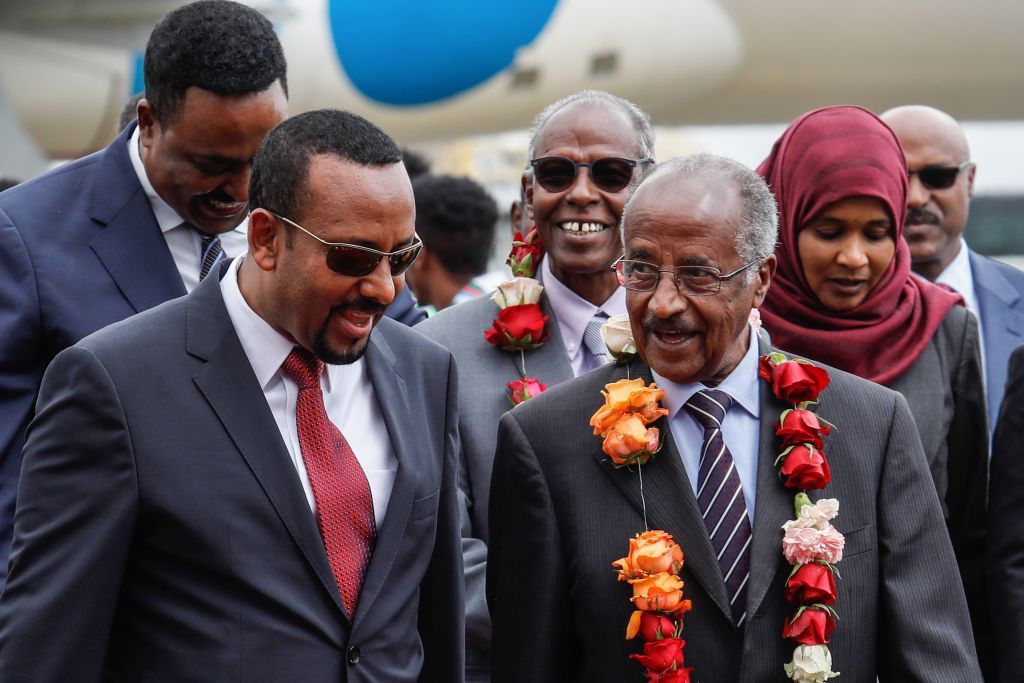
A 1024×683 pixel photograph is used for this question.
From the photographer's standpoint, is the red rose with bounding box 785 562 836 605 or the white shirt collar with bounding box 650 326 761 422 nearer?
the red rose with bounding box 785 562 836 605

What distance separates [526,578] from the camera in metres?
2.84

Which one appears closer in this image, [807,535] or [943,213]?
[807,535]

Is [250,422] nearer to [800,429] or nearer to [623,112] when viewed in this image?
[800,429]

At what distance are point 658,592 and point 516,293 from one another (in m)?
1.28

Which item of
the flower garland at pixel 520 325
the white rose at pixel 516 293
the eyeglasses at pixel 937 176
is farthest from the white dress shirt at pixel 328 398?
the eyeglasses at pixel 937 176

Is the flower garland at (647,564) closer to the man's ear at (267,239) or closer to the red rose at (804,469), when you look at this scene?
the red rose at (804,469)

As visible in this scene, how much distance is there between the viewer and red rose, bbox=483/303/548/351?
3666 millimetres

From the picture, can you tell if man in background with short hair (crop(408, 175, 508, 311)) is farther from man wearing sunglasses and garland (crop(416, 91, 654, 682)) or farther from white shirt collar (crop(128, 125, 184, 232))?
white shirt collar (crop(128, 125, 184, 232))

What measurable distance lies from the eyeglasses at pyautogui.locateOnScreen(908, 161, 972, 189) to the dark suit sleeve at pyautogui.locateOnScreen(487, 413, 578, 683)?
264 cm

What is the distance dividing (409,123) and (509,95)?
91 cm

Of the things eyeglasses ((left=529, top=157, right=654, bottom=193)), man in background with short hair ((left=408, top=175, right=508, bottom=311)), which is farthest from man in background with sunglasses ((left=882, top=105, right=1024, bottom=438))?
man in background with short hair ((left=408, top=175, right=508, bottom=311))

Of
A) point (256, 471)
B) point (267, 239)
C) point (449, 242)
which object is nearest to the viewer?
point (256, 471)

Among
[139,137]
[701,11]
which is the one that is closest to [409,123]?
[701,11]

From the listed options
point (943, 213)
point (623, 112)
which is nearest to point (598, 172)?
point (623, 112)
